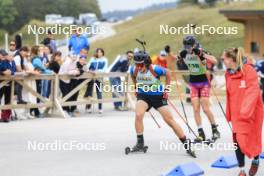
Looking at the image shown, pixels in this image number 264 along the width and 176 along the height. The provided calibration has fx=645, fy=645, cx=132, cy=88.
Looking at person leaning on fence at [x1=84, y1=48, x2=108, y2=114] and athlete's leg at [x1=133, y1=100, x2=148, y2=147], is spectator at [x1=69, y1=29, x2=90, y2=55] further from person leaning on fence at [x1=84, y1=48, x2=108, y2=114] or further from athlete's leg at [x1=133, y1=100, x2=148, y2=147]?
athlete's leg at [x1=133, y1=100, x2=148, y2=147]

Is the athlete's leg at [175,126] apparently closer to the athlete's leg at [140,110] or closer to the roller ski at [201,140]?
the athlete's leg at [140,110]

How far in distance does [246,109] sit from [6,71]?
8.28m

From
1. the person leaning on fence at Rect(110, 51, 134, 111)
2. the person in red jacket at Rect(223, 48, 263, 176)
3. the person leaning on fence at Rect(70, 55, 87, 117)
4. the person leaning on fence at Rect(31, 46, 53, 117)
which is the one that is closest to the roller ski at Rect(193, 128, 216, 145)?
the person in red jacket at Rect(223, 48, 263, 176)

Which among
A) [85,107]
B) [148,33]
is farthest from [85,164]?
[148,33]

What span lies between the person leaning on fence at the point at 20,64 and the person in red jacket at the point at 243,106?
8.26 meters

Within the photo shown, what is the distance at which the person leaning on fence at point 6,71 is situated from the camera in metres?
15.8

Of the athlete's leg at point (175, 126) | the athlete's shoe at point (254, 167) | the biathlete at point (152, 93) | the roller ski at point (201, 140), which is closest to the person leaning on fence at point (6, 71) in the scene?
the biathlete at point (152, 93)

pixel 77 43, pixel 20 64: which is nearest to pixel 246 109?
pixel 20 64

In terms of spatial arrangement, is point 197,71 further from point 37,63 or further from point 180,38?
point 180,38

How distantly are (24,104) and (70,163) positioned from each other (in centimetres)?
615

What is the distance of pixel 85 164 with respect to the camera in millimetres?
10648

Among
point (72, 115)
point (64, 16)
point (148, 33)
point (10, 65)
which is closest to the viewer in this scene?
point (10, 65)

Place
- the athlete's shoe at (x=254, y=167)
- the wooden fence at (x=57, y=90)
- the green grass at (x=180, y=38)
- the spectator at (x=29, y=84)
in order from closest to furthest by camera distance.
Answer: the athlete's shoe at (x=254, y=167), the wooden fence at (x=57, y=90), the spectator at (x=29, y=84), the green grass at (x=180, y=38)

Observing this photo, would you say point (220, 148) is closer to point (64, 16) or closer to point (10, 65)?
point (10, 65)
